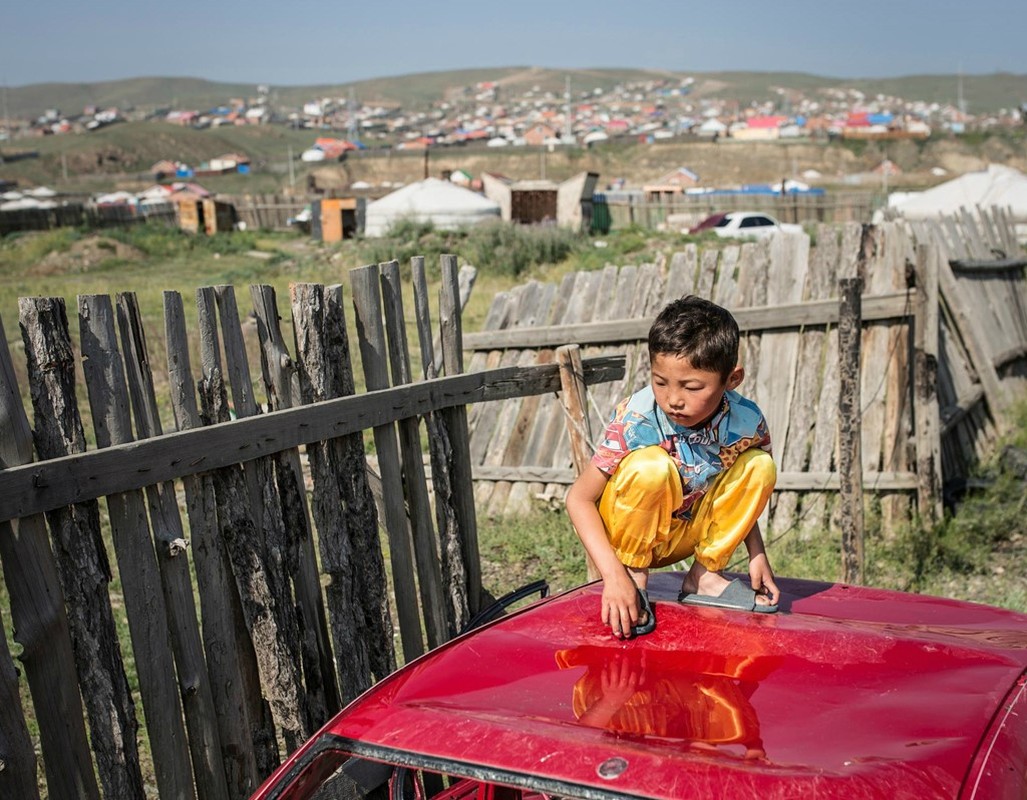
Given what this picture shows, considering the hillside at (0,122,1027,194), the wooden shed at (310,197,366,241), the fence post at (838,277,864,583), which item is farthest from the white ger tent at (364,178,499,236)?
the hillside at (0,122,1027,194)

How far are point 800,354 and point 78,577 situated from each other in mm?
5261

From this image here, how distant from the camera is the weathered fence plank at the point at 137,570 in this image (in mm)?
2924

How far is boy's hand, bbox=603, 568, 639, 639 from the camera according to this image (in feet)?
8.55

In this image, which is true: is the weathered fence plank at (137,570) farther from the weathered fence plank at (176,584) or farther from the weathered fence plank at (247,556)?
the weathered fence plank at (247,556)

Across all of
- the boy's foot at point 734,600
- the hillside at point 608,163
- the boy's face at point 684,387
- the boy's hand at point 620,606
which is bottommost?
the hillside at point 608,163

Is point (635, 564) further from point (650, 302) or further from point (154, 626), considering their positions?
point (650, 302)

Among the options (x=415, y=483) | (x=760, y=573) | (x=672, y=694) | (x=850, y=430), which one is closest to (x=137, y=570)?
(x=415, y=483)

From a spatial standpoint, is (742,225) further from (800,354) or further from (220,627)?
(220,627)

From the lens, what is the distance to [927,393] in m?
6.62

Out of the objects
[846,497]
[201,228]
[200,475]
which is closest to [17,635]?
[200,475]

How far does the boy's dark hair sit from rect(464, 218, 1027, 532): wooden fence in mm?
3540

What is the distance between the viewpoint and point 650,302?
7383 millimetres

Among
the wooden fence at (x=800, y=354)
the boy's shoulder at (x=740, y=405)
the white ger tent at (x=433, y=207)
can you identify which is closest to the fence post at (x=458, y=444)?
the boy's shoulder at (x=740, y=405)

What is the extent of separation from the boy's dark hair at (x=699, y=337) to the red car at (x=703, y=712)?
2.34ft
